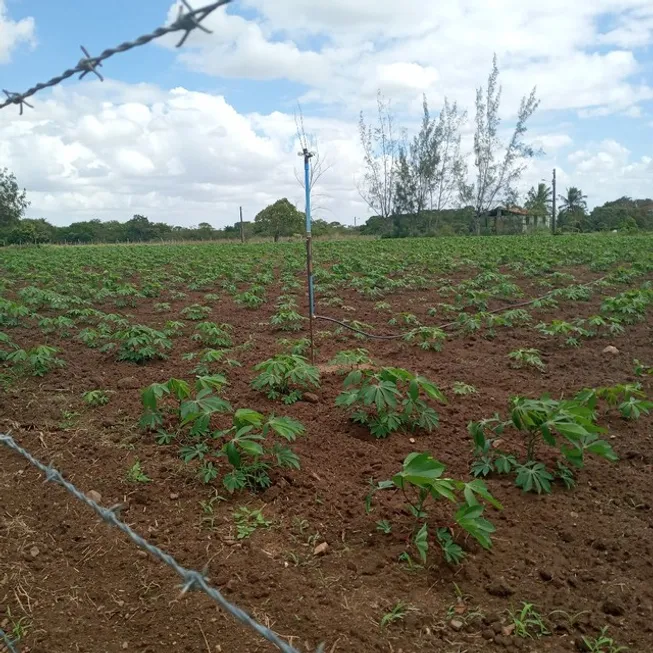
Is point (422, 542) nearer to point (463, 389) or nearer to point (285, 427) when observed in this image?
point (285, 427)

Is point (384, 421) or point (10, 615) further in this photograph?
point (384, 421)

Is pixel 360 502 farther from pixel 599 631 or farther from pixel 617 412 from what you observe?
pixel 617 412

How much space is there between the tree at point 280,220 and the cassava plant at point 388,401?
38.7m

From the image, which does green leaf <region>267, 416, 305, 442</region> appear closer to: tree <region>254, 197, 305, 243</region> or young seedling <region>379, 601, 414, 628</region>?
young seedling <region>379, 601, 414, 628</region>

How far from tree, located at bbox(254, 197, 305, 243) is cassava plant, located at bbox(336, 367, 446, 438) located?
38701mm

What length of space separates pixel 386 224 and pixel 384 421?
149ft

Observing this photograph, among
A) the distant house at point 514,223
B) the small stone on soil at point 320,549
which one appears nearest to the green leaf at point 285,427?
the small stone on soil at point 320,549

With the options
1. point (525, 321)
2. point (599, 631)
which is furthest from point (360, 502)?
point (525, 321)

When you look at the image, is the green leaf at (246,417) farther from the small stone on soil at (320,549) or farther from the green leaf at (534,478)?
the green leaf at (534,478)

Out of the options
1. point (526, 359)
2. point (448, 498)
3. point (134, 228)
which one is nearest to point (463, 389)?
point (526, 359)

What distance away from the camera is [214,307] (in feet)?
28.7

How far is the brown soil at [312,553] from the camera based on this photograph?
1877mm

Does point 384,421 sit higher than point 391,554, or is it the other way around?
point 384,421

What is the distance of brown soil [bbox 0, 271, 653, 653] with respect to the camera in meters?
1.88
